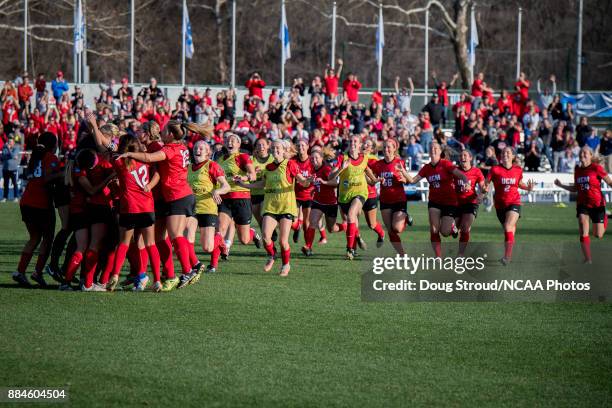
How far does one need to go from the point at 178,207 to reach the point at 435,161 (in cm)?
464

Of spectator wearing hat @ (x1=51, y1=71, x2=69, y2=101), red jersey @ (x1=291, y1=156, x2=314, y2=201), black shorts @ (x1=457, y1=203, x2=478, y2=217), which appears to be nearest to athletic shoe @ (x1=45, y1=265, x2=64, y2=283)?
red jersey @ (x1=291, y1=156, x2=314, y2=201)

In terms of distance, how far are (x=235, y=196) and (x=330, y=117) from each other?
17.5 m

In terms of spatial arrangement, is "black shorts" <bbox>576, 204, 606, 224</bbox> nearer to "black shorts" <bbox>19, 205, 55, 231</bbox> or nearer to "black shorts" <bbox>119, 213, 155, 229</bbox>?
"black shorts" <bbox>119, 213, 155, 229</bbox>

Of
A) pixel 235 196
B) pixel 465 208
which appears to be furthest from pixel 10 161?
pixel 465 208

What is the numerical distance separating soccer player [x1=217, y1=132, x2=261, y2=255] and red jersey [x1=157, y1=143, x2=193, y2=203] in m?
2.65

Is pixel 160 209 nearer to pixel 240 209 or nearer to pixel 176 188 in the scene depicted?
pixel 176 188

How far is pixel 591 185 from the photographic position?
15156 mm

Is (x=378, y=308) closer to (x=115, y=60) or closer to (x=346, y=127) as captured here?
(x=346, y=127)

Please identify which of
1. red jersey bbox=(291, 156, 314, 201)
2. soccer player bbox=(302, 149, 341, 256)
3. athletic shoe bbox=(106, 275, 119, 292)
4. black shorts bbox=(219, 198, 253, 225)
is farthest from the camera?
soccer player bbox=(302, 149, 341, 256)

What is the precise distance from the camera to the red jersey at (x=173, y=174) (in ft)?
38.7

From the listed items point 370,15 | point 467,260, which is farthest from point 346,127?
point 370,15

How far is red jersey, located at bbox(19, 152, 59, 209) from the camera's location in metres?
11.9

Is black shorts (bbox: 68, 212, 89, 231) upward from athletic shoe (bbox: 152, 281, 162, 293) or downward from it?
upward

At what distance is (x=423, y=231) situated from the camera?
21.2 m
